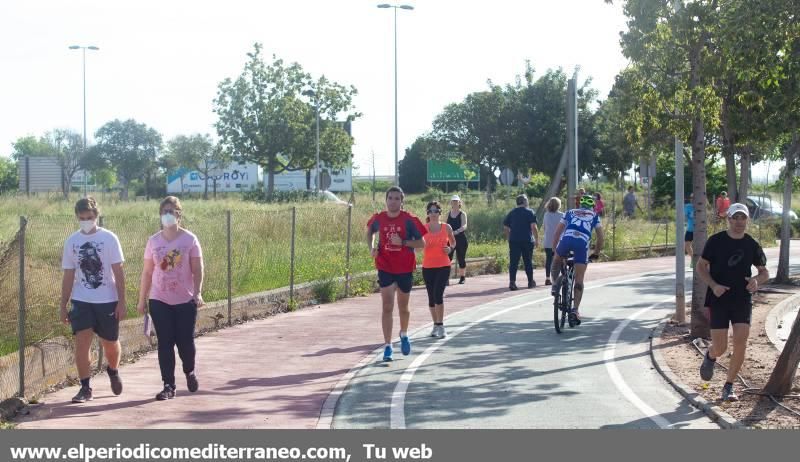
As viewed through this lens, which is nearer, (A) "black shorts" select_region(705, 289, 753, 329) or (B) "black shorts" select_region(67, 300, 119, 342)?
(B) "black shorts" select_region(67, 300, 119, 342)

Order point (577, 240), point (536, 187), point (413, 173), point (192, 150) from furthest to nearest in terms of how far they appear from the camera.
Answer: point (413, 173) < point (192, 150) < point (536, 187) < point (577, 240)

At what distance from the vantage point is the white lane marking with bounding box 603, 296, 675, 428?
29.1 feet

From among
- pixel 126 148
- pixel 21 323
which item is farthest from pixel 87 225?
pixel 126 148

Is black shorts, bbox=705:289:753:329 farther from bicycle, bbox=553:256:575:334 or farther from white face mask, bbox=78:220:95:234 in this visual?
white face mask, bbox=78:220:95:234

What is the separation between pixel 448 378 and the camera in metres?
10.8

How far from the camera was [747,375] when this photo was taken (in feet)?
35.8

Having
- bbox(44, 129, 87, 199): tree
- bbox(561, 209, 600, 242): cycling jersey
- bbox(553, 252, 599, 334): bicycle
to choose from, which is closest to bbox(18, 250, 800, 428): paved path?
bbox(553, 252, 599, 334): bicycle

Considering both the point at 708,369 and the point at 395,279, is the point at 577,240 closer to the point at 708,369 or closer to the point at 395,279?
the point at 395,279

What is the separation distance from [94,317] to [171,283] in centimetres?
71

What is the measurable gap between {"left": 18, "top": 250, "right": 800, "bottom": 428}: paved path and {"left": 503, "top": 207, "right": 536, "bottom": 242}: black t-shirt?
7.66ft

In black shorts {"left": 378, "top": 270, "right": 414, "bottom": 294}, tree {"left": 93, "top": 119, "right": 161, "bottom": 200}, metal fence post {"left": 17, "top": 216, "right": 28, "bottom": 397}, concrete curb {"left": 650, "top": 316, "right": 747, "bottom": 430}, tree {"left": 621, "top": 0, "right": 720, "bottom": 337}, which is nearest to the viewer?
concrete curb {"left": 650, "top": 316, "right": 747, "bottom": 430}

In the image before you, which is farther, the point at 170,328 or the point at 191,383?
the point at 191,383

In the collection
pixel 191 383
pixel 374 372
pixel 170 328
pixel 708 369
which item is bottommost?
pixel 374 372
